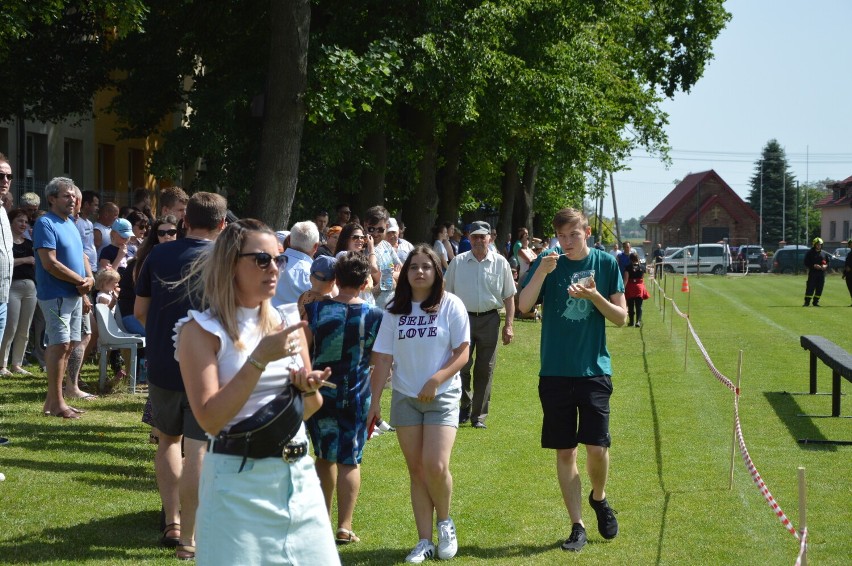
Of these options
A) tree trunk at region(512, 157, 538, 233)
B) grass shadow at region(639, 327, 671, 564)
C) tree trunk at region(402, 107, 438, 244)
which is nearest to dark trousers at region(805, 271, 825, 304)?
tree trunk at region(512, 157, 538, 233)

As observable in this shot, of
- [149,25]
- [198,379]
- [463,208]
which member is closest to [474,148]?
[149,25]

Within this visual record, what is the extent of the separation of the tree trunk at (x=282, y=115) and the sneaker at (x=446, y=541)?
9836mm

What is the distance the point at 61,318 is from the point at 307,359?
7.28 meters

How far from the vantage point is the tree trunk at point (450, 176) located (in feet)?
108

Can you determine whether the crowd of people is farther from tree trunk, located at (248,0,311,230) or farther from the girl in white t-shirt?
tree trunk, located at (248,0,311,230)

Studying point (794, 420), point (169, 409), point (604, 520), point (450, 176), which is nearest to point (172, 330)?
point (169, 409)

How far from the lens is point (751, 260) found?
80.1 m

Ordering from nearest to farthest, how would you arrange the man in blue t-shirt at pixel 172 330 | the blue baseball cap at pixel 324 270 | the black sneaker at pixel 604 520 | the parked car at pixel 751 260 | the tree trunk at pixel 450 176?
the man in blue t-shirt at pixel 172 330
the blue baseball cap at pixel 324 270
the black sneaker at pixel 604 520
the tree trunk at pixel 450 176
the parked car at pixel 751 260

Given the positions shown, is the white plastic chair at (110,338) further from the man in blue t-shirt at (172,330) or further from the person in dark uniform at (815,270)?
the person in dark uniform at (815,270)

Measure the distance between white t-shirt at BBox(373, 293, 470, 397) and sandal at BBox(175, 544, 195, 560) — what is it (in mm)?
1587

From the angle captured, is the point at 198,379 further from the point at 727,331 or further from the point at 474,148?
the point at 474,148

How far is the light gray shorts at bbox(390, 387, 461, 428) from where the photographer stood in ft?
23.8

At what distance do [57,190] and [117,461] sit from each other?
104 inches

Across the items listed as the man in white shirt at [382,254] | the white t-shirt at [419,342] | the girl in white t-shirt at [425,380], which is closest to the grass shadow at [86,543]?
the girl in white t-shirt at [425,380]
